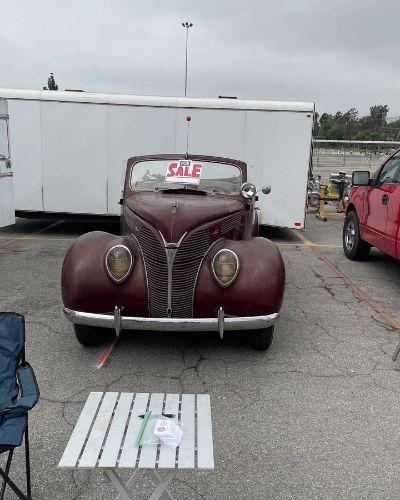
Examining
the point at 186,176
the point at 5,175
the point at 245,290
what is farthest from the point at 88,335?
the point at 5,175

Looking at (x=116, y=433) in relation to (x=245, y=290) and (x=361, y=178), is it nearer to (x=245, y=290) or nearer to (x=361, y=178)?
(x=245, y=290)

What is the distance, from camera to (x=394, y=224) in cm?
580

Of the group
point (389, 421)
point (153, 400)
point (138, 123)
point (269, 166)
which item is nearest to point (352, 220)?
point (269, 166)

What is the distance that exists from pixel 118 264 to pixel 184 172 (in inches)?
63.2

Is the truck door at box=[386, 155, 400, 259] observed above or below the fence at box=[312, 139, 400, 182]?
below

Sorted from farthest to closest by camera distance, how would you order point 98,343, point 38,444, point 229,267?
1. point 98,343
2. point 229,267
3. point 38,444

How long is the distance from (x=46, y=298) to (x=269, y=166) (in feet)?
17.4

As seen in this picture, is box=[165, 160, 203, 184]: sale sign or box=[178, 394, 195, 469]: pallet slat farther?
box=[165, 160, 203, 184]: sale sign

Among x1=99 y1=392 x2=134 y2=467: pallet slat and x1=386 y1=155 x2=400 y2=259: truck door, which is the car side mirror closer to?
x1=386 y1=155 x2=400 y2=259: truck door

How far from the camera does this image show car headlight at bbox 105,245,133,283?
379cm

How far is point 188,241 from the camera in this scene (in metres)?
3.83

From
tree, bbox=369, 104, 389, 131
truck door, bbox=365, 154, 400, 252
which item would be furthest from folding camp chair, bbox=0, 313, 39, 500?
tree, bbox=369, 104, 389, 131

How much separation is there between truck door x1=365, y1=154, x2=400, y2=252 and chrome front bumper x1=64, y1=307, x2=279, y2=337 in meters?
3.33

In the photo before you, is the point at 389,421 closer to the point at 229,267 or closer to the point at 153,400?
the point at 229,267
